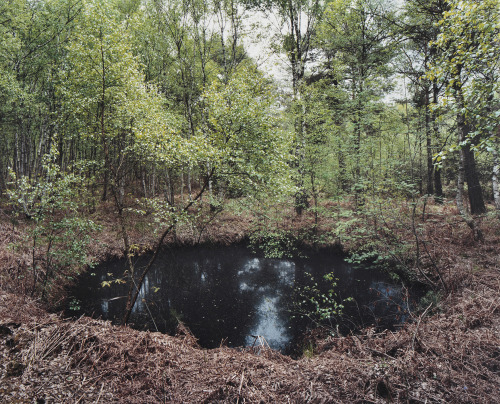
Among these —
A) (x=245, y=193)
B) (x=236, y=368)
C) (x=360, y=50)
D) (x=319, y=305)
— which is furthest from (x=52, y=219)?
(x=360, y=50)

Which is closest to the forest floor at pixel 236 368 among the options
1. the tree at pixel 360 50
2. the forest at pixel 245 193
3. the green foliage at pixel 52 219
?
the forest at pixel 245 193

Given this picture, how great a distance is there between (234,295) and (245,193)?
5.22 meters

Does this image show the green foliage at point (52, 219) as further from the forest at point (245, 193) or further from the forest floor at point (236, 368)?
the forest floor at point (236, 368)

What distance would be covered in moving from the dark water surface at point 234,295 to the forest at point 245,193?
3.05 ft

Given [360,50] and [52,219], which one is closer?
[52,219]

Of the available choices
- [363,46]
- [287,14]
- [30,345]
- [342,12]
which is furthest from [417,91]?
[30,345]

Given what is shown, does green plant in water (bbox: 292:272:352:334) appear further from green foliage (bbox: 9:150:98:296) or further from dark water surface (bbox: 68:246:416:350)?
green foliage (bbox: 9:150:98:296)

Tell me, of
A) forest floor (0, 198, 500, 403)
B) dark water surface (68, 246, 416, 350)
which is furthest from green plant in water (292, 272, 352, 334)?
forest floor (0, 198, 500, 403)

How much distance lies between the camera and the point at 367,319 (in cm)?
824

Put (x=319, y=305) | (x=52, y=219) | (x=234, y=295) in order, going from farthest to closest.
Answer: (x=234, y=295), (x=319, y=305), (x=52, y=219)

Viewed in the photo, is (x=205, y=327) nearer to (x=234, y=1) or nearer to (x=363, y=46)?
(x=363, y=46)

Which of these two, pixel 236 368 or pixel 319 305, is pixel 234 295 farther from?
pixel 236 368

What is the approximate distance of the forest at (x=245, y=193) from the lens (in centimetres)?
360

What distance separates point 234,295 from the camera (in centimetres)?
1052
